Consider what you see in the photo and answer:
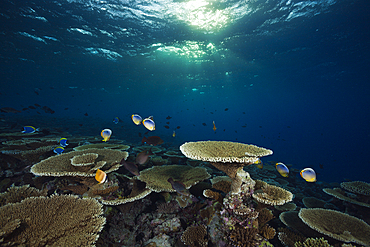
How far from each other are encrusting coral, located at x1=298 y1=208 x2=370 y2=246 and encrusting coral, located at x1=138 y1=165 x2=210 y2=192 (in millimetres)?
3026

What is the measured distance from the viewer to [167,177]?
5.29 meters

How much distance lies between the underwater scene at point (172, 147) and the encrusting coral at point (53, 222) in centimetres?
2

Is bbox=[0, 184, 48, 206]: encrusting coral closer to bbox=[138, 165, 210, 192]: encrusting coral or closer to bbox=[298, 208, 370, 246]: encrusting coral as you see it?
bbox=[138, 165, 210, 192]: encrusting coral

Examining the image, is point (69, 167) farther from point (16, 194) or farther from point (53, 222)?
point (53, 222)

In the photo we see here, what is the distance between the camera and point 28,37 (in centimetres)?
1731

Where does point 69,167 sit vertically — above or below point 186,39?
below

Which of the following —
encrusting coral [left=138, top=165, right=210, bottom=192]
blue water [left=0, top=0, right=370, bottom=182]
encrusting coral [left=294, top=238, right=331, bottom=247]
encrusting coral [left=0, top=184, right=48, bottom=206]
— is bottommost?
encrusting coral [left=0, top=184, right=48, bottom=206]

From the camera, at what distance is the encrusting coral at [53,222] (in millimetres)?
2340

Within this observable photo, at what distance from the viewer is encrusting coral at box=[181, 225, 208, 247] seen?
12.2ft

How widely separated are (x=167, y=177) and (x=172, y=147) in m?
10.7

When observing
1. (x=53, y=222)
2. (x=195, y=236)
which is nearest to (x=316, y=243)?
(x=195, y=236)

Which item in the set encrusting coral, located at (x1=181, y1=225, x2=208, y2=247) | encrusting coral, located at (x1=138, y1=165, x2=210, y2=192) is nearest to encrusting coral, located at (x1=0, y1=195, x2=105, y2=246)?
encrusting coral, located at (x1=138, y1=165, x2=210, y2=192)

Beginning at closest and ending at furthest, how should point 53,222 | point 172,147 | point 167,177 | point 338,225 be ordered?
point 53,222, point 338,225, point 167,177, point 172,147

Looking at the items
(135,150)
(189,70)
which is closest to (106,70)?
(189,70)
